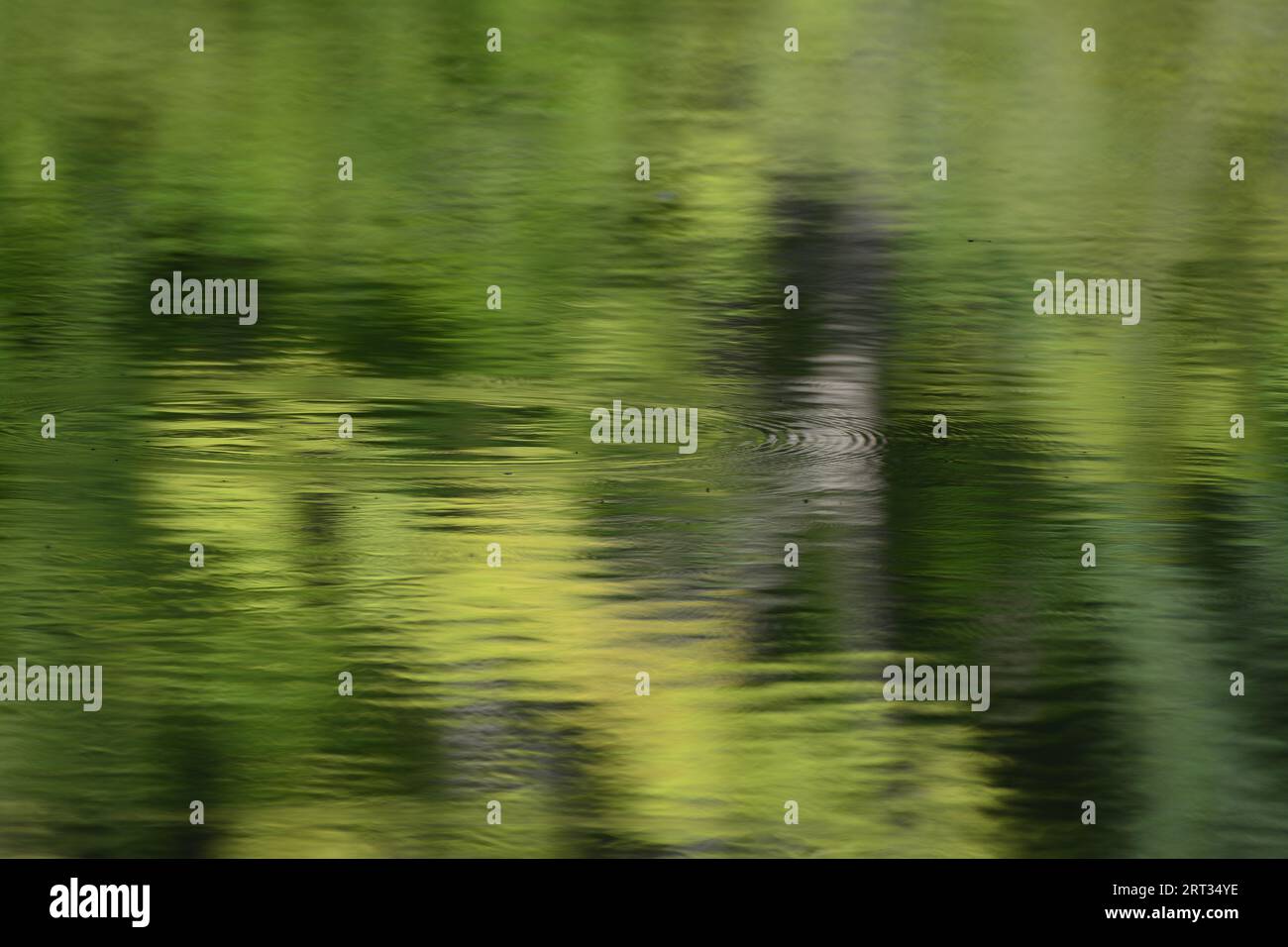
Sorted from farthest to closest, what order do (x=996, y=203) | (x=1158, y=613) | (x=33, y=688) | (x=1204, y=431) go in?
(x=996, y=203) < (x=1204, y=431) < (x=1158, y=613) < (x=33, y=688)

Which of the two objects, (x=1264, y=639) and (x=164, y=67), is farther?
(x=164, y=67)

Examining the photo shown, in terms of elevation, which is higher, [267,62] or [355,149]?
[267,62]

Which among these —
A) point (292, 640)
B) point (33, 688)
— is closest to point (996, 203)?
point (292, 640)

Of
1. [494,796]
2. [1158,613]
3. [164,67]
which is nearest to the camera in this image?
[494,796]

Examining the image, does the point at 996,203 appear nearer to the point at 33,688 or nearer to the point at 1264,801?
the point at 1264,801

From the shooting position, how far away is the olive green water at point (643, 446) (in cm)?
249

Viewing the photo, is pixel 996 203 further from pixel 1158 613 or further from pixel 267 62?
pixel 267 62

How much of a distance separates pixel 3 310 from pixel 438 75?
1.44 m

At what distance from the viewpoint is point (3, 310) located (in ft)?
11.9

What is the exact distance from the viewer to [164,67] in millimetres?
4422

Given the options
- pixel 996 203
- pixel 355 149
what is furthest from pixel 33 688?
pixel 996 203

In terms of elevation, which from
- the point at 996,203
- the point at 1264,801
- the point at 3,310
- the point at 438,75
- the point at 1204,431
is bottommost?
the point at 1264,801

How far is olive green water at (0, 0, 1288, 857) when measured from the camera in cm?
249

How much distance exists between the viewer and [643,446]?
3.30m
